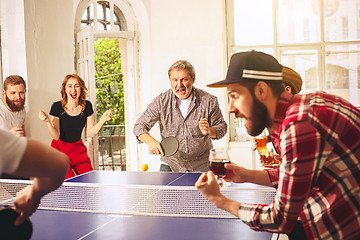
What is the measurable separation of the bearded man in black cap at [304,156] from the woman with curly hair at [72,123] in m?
3.24

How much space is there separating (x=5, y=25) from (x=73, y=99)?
125 centimetres

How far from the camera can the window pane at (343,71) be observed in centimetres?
687

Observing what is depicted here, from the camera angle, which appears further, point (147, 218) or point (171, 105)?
point (171, 105)

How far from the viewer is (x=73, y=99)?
16.2 feet

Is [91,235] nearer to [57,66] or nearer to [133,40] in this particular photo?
[57,66]

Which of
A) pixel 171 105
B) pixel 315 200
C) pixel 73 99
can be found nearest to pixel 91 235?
pixel 315 200

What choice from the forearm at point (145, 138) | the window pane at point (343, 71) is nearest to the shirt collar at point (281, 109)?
the forearm at point (145, 138)

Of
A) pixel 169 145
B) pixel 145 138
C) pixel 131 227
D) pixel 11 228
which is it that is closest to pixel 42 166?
pixel 11 228

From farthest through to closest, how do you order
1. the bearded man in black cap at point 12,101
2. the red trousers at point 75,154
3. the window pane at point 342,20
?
the window pane at point 342,20, the red trousers at point 75,154, the bearded man in black cap at point 12,101

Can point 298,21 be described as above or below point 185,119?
above

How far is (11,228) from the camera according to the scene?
118cm

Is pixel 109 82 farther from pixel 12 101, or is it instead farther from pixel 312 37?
pixel 12 101

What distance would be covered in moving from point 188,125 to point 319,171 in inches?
109

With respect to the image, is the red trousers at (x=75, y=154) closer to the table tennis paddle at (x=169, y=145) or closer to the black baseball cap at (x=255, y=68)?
the table tennis paddle at (x=169, y=145)
